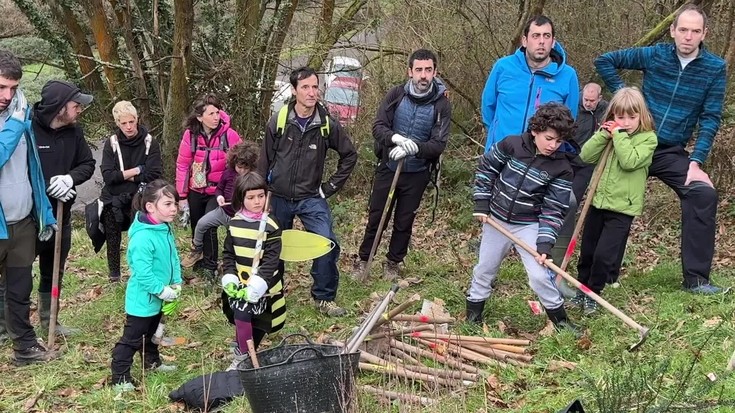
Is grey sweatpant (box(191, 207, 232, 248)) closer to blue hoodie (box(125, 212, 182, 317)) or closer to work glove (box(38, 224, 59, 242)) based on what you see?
work glove (box(38, 224, 59, 242))

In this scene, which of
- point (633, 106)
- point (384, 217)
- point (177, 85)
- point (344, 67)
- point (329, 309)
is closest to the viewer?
point (633, 106)

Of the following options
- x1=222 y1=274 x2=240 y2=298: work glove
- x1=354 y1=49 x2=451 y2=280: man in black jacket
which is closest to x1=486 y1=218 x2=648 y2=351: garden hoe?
x1=354 y1=49 x2=451 y2=280: man in black jacket

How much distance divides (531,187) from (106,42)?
730 cm

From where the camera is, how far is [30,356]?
205 inches

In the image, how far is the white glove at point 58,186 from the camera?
209 inches

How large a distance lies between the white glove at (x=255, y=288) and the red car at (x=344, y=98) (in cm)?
615

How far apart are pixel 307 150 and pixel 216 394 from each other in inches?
87.6

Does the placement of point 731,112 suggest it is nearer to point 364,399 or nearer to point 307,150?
point 307,150

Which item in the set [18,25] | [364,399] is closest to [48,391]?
[364,399]

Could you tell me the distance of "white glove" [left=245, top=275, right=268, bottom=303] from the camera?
4.65 meters

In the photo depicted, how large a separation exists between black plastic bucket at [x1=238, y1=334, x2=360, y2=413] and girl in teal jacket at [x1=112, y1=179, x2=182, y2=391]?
115 centimetres

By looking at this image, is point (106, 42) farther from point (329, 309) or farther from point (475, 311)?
point (475, 311)

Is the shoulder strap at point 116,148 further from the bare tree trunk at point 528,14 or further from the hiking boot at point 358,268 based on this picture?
the bare tree trunk at point 528,14

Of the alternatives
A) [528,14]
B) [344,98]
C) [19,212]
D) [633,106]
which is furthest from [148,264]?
[344,98]
